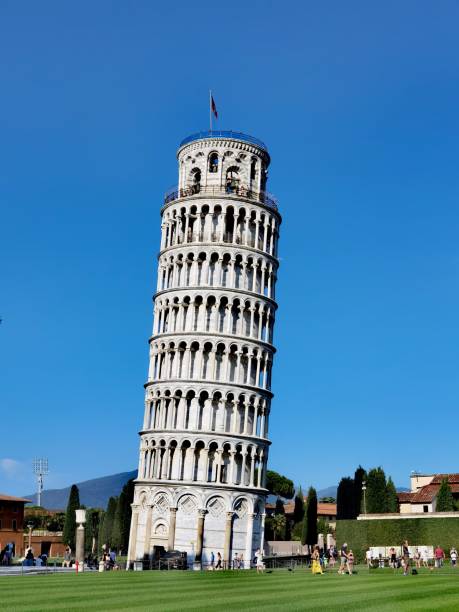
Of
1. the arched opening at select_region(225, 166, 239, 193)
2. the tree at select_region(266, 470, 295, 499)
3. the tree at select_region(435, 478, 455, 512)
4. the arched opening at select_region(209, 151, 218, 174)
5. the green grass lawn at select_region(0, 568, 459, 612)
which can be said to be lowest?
the green grass lawn at select_region(0, 568, 459, 612)

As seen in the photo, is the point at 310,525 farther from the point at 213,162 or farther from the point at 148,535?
the point at 213,162

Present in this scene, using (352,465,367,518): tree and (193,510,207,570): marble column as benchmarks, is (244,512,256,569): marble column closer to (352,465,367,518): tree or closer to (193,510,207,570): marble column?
(193,510,207,570): marble column

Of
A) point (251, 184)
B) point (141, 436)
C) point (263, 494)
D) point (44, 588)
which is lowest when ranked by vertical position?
point (44, 588)

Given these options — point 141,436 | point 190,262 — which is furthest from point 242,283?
point 141,436

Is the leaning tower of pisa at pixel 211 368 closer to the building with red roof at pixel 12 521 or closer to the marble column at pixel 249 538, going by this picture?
the marble column at pixel 249 538

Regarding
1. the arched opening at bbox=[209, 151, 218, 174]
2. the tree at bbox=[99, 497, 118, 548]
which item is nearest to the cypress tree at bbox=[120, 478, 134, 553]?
the tree at bbox=[99, 497, 118, 548]

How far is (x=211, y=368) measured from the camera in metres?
76.6

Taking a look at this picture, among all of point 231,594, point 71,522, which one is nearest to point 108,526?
point 71,522

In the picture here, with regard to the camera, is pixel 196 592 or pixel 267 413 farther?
pixel 267 413

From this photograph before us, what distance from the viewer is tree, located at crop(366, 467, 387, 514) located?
312 feet

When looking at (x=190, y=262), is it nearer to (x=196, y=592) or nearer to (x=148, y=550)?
(x=148, y=550)

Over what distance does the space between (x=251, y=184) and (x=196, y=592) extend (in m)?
57.7

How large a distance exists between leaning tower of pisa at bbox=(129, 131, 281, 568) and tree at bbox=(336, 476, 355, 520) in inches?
1273

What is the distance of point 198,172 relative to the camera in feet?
280
